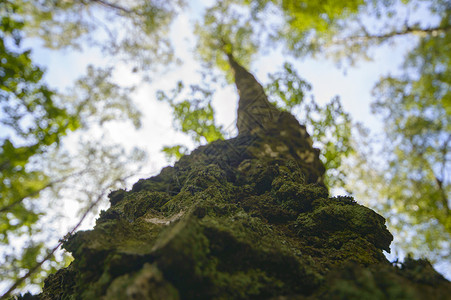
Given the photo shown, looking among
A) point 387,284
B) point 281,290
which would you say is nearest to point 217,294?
point 281,290

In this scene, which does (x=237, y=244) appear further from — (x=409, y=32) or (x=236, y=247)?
(x=409, y=32)

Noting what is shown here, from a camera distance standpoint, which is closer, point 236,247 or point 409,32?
point 236,247

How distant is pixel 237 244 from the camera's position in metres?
2.41

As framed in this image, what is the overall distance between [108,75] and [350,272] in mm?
11709

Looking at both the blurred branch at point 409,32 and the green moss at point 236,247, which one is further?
the blurred branch at point 409,32

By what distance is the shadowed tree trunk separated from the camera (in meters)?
1.99

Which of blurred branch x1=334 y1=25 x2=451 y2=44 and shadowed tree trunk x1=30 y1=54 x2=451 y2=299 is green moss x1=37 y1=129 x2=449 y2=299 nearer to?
shadowed tree trunk x1=30 y1=54 x2=451 y2=299

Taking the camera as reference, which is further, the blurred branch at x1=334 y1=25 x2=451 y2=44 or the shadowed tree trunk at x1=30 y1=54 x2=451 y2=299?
the blurred branch at x1=334 y1=25 x2=451 y2=44

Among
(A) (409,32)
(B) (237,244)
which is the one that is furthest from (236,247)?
(A) (409,32)

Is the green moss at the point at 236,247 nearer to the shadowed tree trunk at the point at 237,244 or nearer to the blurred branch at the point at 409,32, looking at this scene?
the shadowed tree trunk at the point at 237,244

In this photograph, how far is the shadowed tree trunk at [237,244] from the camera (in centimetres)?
199

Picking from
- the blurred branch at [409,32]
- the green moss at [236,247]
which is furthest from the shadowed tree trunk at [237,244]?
the blurred branch at [409,32]

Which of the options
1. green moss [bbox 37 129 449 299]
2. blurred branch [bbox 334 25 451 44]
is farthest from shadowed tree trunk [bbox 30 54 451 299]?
blurred branch [bbox 334 25 451 44]

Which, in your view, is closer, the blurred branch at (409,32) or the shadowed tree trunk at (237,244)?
the shadowed tree trunk at (237,244)
